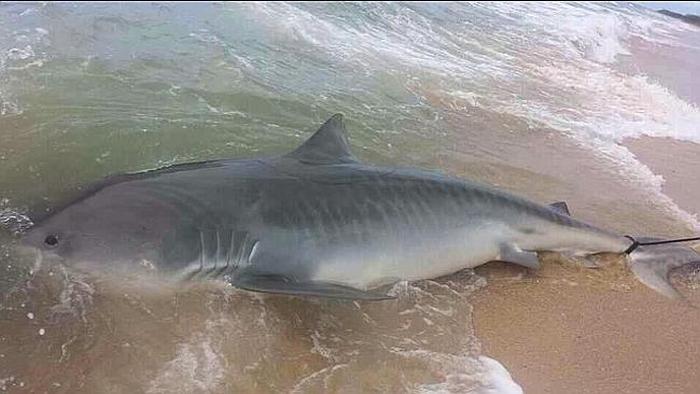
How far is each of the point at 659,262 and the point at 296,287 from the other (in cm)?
268

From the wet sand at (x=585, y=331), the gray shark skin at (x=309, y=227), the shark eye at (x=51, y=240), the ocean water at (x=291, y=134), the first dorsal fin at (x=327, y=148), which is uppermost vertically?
the first dorsal fin at (x=327, y=148)

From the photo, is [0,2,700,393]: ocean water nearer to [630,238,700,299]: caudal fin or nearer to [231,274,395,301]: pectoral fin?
[231,274,395,301]: pectoral fin

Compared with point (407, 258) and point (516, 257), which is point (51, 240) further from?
point (516, 257)

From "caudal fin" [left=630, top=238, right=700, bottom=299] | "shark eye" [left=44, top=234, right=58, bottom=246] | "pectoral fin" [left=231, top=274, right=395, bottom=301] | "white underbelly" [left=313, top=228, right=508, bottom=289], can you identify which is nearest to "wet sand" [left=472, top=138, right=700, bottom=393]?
"caudal fin" [left=630, top=238, right=700, bottom=299]

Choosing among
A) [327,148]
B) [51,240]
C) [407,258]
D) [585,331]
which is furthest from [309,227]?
[585,331]

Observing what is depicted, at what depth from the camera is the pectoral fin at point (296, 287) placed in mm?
3648

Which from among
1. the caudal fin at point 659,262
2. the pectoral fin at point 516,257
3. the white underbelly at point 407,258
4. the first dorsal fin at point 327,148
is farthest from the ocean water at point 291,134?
the first dorsal fin at point 327,148

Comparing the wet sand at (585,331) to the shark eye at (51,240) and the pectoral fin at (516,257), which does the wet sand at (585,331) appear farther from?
the shark eye at (51,240)

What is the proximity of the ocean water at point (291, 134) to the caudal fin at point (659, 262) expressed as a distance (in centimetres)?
62

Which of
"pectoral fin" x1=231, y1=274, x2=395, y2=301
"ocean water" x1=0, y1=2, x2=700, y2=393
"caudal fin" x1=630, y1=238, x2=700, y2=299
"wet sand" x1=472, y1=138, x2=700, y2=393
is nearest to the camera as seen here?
"ocean water" x1=0, y1=2, x2=700, y2=393

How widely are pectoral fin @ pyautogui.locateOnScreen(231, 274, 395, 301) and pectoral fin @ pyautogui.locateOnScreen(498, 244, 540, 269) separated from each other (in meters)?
1.24

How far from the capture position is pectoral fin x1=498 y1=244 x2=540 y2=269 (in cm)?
468

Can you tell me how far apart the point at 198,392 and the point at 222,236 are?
0.94 m

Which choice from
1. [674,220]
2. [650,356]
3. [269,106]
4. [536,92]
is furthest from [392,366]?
[536,92]
